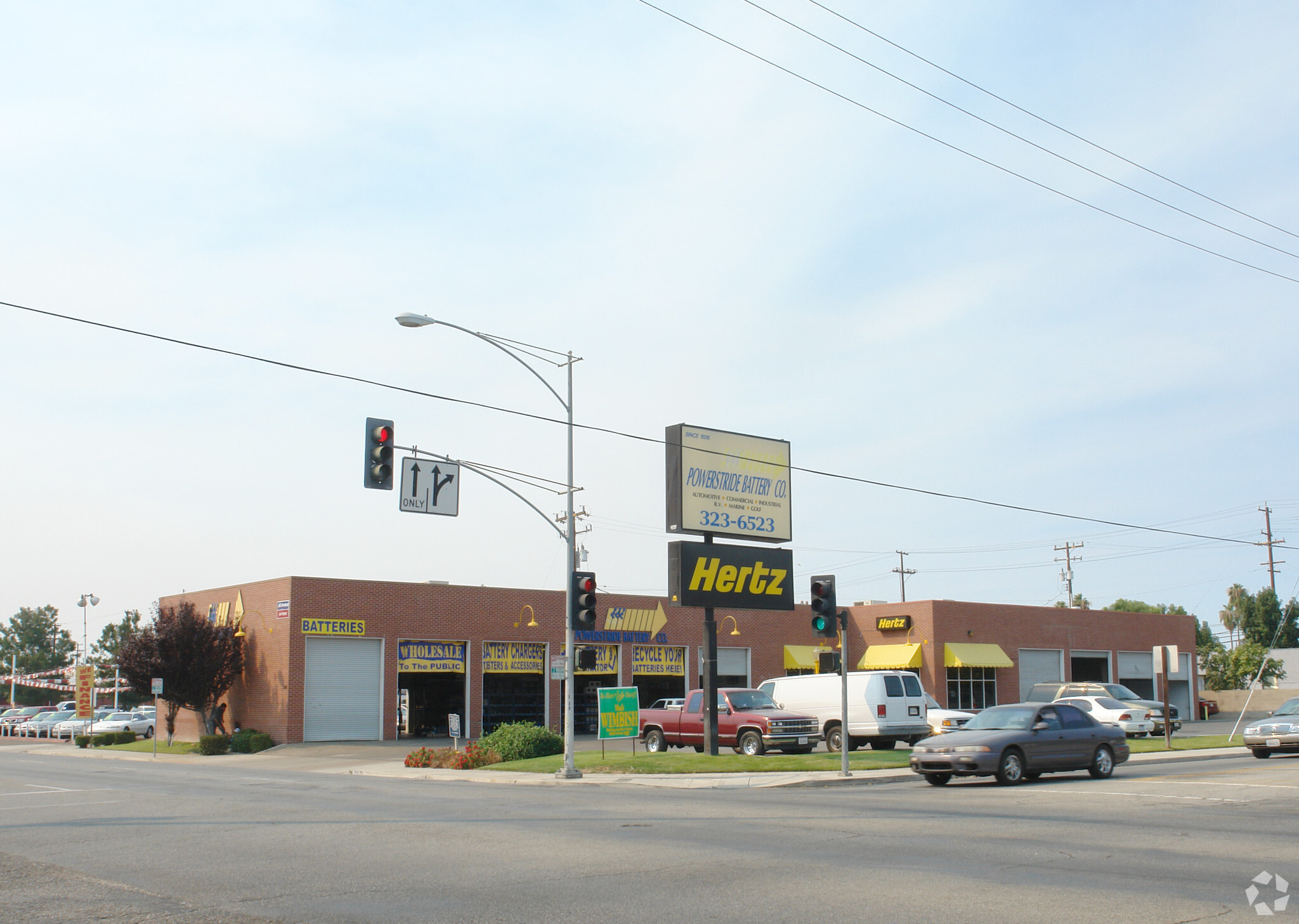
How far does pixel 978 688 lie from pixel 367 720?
2689 centimetres

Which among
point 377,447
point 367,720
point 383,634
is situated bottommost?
point 367,720

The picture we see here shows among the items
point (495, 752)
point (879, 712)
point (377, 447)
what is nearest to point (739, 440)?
point (879, 712)

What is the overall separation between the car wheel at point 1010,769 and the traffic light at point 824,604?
3930mm

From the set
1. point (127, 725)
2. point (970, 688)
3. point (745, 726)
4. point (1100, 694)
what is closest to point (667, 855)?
point (745, 726)

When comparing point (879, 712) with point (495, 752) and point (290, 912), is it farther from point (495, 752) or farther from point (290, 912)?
point (290, 912)

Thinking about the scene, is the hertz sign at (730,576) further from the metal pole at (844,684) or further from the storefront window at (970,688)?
the storefront window at (970,688)

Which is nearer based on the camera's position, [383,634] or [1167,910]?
[1167,910]

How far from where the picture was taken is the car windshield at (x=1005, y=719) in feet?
67.5

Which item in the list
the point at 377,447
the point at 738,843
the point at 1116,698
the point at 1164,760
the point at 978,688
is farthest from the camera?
the point at 978,688

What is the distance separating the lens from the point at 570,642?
25.0 m

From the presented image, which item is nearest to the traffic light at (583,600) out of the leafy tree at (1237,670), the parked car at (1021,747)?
the parked car at (1021,747)

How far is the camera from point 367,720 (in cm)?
4097

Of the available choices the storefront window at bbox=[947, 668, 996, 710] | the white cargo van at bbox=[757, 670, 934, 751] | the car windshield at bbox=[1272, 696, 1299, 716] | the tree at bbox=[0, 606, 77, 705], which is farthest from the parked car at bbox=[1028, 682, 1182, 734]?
the tree at bbox=[0, 606, 77, 705]

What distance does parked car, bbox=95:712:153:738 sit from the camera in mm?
52875
